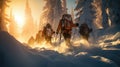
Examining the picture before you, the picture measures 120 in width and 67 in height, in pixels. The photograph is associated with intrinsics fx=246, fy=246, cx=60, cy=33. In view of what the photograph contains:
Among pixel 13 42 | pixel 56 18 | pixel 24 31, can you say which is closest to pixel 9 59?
pixel 13 42

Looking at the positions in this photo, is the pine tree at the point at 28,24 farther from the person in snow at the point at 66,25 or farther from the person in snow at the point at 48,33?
the person in snow at the point at 66,25

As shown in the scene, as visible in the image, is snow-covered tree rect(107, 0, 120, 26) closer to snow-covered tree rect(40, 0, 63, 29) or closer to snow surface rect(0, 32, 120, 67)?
snow-covered tree rect(40, 0, 63, 29)

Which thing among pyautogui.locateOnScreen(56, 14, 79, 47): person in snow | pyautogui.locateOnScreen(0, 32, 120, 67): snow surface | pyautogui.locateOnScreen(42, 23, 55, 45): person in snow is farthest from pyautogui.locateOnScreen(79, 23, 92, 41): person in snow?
pyautogui.locateOnScreen(0, 32, 120, 67): snow surface

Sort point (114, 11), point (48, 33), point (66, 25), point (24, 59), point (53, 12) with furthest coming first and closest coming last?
point (53, 12)
point (114, 11)
point (48, 33)
point (66, 25)
point (24, 59)

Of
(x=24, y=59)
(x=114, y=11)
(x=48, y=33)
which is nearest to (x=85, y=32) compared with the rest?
(x=48, y=33)

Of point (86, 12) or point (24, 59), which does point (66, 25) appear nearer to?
point (24, 59)

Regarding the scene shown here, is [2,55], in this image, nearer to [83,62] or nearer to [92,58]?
Result: [83,62]

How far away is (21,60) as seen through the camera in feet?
29.6

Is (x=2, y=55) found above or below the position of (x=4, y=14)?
below

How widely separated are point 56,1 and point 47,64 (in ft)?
167

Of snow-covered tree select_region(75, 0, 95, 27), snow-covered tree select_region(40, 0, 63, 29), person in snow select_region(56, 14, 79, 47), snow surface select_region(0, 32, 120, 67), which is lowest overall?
snow surface select_region(0, 32, 120, 67)

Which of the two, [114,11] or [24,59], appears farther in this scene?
[114,11]

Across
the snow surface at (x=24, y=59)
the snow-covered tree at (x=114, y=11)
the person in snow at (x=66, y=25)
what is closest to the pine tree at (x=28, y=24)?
the snow-covered tree at (x=114, y=11)

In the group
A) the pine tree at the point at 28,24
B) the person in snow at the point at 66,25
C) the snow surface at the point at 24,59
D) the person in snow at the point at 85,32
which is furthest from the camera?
the pine tree at the point at 28,24
